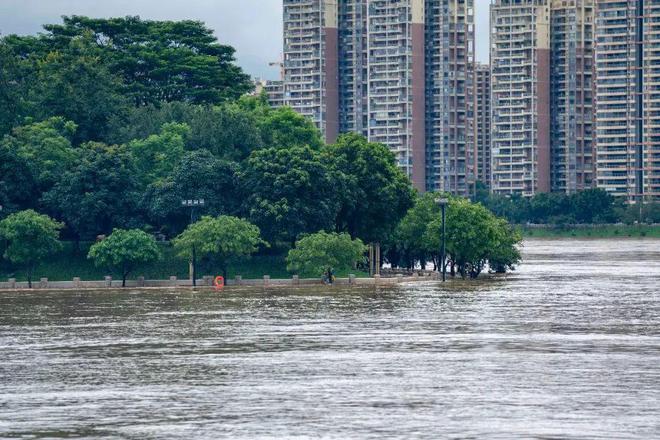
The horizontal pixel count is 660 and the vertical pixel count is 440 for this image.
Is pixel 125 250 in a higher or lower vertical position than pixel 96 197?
lower

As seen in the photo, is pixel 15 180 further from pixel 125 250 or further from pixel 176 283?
pixel 176 283

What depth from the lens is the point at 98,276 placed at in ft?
317

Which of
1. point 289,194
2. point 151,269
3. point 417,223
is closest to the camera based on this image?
point 289,194

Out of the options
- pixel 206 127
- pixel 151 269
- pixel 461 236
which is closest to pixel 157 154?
pixel 206 127

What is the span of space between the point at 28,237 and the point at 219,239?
12169 millimetres

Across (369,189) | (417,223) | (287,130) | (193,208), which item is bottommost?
(417,223)

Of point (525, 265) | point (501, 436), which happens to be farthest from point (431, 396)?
point (525, 265)

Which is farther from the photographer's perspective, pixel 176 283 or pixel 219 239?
pixel 176 283

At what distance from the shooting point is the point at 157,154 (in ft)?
355

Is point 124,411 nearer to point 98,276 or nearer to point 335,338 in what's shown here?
point 335,338

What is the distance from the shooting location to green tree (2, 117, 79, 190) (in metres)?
104

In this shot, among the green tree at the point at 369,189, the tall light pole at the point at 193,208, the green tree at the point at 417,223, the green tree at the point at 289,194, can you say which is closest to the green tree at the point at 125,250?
the tall light pole at the point at 193,208

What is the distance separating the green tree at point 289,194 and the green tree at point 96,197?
27.8 ft

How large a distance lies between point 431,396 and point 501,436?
6.53m
